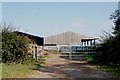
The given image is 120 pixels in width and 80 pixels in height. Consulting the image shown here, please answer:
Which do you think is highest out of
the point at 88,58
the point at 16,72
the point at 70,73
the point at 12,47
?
the point at 12,47

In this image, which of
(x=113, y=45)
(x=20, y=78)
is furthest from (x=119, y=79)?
(x=113, y=45)

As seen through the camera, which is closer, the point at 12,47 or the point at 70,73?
the point at 70,73

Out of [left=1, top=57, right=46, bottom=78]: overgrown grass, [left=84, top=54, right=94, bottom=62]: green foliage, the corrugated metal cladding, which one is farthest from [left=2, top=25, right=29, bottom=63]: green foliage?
the corrugated metal cladding

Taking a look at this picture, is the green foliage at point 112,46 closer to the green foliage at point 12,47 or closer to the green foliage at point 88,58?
the green foliage at point 88,58

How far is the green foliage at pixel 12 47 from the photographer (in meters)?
22.2

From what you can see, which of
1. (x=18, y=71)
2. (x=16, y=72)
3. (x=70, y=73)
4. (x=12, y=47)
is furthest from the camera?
(x=12, y=47)

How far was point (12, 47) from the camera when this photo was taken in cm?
2245

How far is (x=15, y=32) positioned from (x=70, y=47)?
10345mm

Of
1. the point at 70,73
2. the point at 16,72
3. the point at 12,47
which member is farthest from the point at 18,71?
the point at 12,47

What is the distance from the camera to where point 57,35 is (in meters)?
81.8

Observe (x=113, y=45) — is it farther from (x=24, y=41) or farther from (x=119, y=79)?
(x=119, y=79)

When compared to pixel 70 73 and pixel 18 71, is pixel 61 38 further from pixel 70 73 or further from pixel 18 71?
pixel 70 73

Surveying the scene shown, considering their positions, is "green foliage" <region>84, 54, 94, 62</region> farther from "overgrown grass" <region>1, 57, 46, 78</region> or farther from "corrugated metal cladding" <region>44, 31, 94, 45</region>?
"corrugated metal cladding" <region>44, 31, 94, 45</region>

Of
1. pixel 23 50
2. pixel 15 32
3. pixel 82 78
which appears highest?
pixel 15 32
